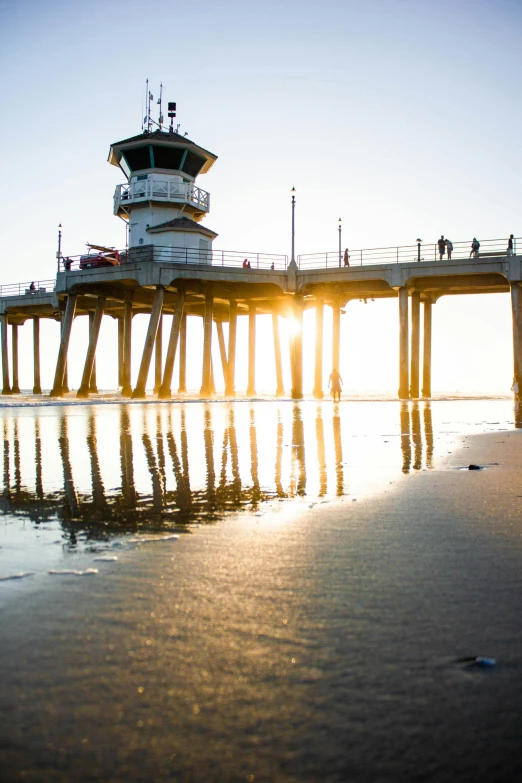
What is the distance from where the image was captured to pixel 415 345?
35.2 metres

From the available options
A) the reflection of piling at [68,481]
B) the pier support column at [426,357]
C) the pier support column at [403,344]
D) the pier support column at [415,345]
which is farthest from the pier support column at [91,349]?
the reflection of piling at [68,481]

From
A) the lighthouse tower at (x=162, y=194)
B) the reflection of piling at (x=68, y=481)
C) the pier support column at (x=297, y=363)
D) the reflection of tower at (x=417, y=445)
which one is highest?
the lighthouse tower at (x=162, y=194)

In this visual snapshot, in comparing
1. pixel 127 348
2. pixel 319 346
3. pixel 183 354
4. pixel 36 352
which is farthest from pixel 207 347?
pixel 36 352

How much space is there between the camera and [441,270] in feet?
102

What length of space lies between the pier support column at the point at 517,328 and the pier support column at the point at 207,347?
15272 millimetres

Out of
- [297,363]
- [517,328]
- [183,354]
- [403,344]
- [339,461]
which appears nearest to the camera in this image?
[339,461]

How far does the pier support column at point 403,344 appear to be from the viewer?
32562mm

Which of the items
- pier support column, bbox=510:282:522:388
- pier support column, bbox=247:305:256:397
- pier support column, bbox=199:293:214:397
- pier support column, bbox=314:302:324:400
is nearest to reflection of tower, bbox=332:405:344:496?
pier support column, bbox=510:282:522:388

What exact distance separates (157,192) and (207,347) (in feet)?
31.3

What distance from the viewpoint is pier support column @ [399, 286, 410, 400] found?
32.6m

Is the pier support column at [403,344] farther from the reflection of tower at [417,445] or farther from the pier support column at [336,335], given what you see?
the reflection of tower at [417,445]

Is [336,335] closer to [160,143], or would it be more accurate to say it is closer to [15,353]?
[160,143]

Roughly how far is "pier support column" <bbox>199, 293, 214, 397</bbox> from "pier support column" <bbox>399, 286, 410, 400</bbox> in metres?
10.1

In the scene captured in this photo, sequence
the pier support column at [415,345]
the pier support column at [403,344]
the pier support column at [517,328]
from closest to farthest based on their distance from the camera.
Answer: the pier support column at [517,328] < the pier support column at [403,344] < the pier support column at [415,345]
